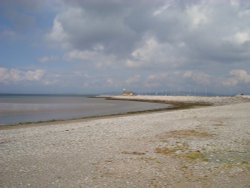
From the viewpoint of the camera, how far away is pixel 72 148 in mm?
15539

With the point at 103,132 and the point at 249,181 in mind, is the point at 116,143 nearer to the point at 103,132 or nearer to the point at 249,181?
the point at 103,132

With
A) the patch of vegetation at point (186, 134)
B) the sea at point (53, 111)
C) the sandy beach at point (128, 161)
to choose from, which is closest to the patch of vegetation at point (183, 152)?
the sandy beach at point (128, 161)

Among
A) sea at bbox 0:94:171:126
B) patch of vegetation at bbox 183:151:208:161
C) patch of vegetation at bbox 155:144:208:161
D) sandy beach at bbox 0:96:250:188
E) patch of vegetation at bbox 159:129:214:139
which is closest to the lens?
sandy beach at bbox 0:96:250:188

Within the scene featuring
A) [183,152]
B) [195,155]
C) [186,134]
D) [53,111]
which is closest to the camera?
[195,155]

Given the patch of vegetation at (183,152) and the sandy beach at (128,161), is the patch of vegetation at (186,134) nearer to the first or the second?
the sandy beach at (128,161)

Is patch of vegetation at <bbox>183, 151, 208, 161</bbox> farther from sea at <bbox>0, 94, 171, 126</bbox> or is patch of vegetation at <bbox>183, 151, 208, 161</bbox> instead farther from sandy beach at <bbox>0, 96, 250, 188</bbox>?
sea at <bbox>0, 94, 171, 126</bbox>

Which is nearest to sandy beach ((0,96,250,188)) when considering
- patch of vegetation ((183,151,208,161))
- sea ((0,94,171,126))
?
patch of vegetation ((183,151,208,161))

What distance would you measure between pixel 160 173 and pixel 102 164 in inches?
108

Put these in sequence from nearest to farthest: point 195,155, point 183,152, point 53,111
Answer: point 195,155, point 183,152, point 53,111

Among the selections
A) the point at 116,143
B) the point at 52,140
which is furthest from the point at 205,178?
the point at 52,140

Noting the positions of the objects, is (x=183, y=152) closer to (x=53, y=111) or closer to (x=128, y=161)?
(x=128, y=161)

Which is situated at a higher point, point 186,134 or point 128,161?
point 186,134

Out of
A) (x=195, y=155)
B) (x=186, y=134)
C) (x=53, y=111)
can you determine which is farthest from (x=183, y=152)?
(x=53, y=111)

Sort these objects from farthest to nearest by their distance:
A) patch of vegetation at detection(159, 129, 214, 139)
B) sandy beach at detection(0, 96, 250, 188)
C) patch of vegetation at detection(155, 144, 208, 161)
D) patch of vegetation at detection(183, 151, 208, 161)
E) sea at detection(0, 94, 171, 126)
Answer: sea at detection(0, 94, 171, 126), patch of vegetation at detection(159, 129, 214, 139), patch of vegetation at detection(155, 144, 208, 161), patch of vegetation at detection(183, 151, 208, 161), sandy beach at detection(0, 96, 250, 188)
